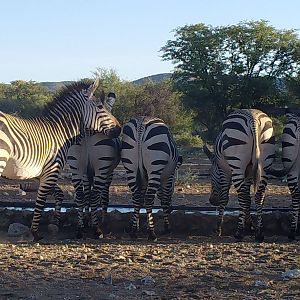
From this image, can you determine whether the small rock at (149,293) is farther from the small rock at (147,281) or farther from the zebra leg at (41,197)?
the zebra leg at (41,197)

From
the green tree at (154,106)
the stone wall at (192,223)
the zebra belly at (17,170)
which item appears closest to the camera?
the zebra belly at (17,170)

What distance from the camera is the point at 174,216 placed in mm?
10102

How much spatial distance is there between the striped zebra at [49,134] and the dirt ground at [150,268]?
3.25 ft

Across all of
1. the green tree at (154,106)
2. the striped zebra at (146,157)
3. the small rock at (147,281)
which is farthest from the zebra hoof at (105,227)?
the green tree at (154,106)

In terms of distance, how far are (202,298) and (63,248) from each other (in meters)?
3.21

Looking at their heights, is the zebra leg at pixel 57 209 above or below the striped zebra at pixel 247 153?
below

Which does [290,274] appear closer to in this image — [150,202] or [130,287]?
[130,287]

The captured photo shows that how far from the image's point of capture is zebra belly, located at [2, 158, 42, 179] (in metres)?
8.43

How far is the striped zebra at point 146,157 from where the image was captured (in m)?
9.27

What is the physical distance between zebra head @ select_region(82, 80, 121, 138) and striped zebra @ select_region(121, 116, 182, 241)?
0.36 meters

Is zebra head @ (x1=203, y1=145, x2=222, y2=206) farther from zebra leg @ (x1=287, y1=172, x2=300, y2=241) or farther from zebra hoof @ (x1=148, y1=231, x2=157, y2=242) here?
zebra hoof @ (x1=148, y1=231, x2=157, y2=242)

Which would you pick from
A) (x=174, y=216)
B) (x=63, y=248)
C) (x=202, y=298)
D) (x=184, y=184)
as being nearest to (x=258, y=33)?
(x=184, y=184)

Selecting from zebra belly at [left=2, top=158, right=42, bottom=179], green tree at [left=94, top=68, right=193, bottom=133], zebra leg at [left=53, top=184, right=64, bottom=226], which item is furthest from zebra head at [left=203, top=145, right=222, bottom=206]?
green tree at [left=94, top=68, right=193, bottom=133]

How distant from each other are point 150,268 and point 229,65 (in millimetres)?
30582
